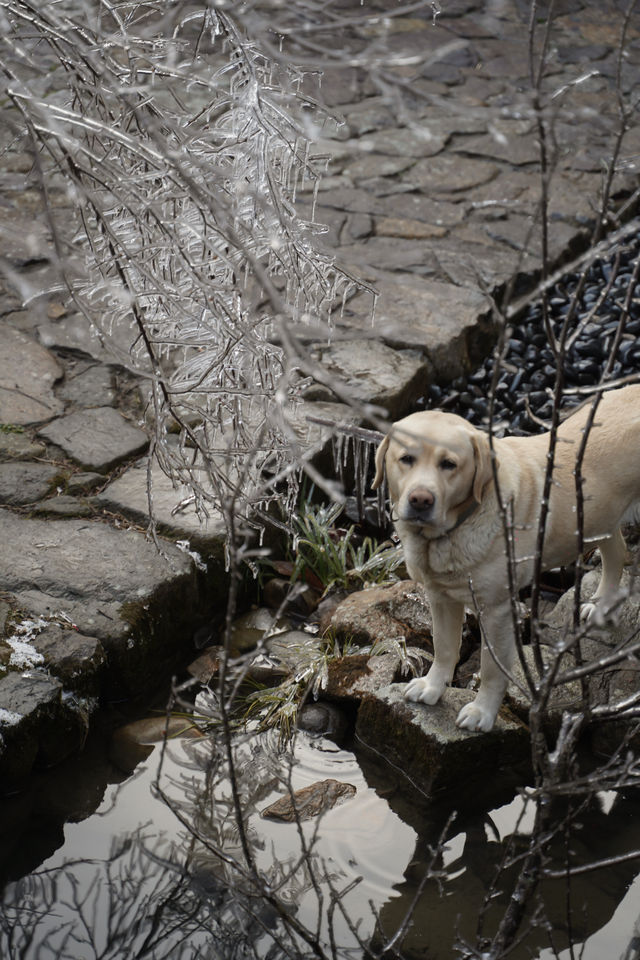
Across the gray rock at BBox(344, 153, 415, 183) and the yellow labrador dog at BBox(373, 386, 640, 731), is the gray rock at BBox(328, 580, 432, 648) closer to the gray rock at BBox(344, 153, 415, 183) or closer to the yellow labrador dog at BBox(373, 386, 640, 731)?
the yellow labrador dog at BBox(373, 386, 640, 731)

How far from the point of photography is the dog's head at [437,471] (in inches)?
129

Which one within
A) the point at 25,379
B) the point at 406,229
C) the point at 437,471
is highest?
the point at 406,229

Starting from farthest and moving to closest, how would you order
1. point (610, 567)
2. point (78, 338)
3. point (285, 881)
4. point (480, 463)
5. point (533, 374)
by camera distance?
1. point (533, 374)
2. point (78, 338)
3. point (610, 567)
4. point (480, 463)
5. point (285, 881)

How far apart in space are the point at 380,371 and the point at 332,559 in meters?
1.34

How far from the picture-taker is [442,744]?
141 inches

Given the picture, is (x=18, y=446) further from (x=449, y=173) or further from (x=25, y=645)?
(x=449, y=173)

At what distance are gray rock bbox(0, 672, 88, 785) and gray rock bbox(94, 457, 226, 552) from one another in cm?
101

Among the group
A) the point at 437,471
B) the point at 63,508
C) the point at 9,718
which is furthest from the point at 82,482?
the point at 437,471

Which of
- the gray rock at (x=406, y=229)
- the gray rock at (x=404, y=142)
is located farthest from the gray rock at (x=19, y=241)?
the gray rock at (x=404, y=142)

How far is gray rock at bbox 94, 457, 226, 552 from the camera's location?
4.40 metres

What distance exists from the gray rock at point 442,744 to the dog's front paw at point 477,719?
0.09 ft

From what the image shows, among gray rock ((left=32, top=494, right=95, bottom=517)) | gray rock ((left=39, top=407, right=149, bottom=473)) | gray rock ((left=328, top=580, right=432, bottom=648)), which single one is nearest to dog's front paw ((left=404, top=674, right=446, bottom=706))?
gray rock ((left=328, top=580, right=432, bottom=648))

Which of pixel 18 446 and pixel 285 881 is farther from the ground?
pixel 18 446

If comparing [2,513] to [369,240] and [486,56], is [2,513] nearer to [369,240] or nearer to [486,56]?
[369,240]
